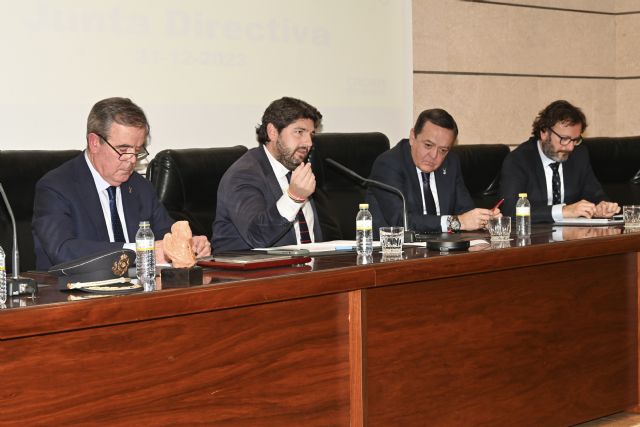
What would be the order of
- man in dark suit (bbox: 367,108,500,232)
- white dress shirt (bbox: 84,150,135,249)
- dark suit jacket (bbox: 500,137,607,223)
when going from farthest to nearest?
dark suit jacket (bbox: 500,137,607,223), man in dark suit (bbox: 367,108,500,232), white dress shirt (bbox: 84,150,135,249)

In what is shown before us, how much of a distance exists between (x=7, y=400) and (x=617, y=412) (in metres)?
2.25

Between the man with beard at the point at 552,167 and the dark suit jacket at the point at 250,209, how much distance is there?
1.45 m

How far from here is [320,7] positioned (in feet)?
15.7

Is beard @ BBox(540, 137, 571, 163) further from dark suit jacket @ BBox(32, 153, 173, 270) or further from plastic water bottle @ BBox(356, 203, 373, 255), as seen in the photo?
dark suit jacket @ BBox(32, 153, 173, 270)

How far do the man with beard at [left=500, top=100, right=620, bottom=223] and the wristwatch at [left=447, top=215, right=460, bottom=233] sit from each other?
0.72 meters

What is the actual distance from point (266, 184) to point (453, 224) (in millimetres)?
807

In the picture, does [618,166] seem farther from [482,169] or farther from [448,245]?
[448,245]

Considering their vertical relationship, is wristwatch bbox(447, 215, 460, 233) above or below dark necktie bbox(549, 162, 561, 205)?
below

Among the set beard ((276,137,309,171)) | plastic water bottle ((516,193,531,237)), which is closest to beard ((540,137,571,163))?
plastic water bottle ((516,193,531,237))

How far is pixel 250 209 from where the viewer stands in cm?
338

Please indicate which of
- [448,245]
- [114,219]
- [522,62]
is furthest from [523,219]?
[522,62]

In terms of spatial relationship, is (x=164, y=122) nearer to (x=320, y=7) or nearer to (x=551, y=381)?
(x=320, y=7)

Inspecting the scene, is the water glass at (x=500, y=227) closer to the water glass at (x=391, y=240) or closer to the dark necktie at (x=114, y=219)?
the water glass at (x=391, y=240)

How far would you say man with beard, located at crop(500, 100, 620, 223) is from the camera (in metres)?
4.59
